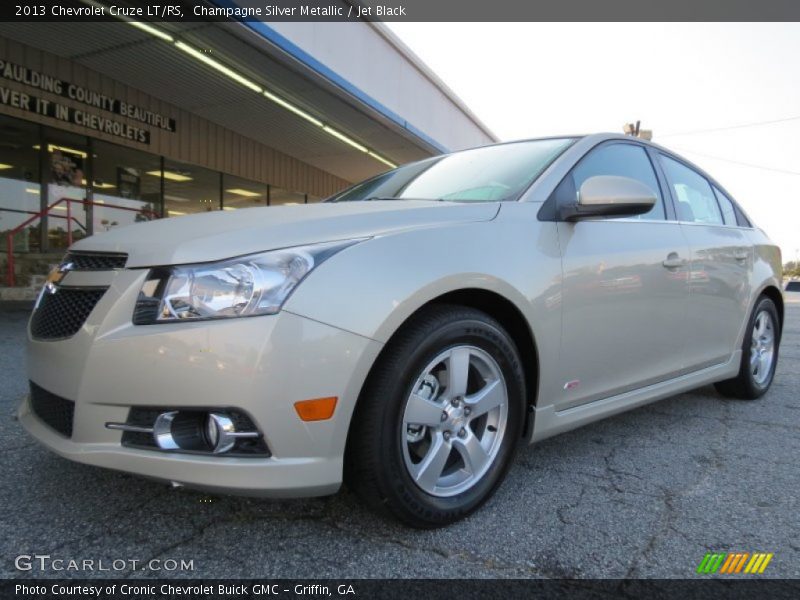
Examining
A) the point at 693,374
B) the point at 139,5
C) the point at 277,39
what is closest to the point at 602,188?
the point at 693,374

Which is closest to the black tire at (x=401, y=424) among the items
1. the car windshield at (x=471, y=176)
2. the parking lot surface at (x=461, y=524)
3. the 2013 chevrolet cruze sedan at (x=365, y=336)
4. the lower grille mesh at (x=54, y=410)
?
the 2013 chevrolet cruze sedan at (x=365, y=336)

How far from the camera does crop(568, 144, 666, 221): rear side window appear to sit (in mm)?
2553

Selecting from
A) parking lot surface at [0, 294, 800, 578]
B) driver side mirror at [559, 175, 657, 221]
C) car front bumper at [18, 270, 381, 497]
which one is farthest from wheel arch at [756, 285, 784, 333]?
car front bumper at [18, 270, 381, 497]

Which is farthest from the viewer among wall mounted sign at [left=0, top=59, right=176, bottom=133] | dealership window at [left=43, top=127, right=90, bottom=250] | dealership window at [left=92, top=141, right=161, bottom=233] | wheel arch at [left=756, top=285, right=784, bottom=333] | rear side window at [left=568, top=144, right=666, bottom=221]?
dealership window at [left=92, top=141, right=161, bottom=233]

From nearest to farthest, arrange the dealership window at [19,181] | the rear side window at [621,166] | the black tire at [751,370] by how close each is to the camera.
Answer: the rear side window at [621,166] → the black tire at [751,370] → the dealership window at [19,181]

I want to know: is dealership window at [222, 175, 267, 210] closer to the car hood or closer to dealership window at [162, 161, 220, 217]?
dealership window at [162, 161, 220, 217]

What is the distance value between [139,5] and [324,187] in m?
9.33

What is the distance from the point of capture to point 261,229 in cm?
171

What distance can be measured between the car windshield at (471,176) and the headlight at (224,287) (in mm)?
1016

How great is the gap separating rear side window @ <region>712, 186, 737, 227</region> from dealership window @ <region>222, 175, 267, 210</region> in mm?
10407

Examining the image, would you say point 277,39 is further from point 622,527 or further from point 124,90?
point 622,527

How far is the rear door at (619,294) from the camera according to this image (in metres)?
2.27

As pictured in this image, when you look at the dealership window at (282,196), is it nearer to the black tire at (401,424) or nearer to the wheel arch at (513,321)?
the wheel arch at (513,321)

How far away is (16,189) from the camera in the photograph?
9.13 m
